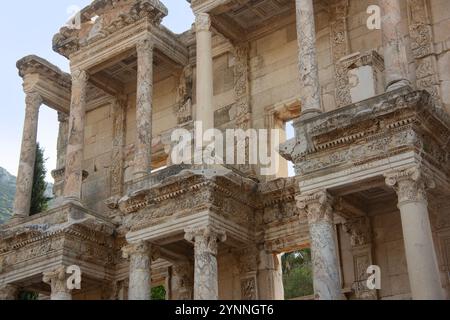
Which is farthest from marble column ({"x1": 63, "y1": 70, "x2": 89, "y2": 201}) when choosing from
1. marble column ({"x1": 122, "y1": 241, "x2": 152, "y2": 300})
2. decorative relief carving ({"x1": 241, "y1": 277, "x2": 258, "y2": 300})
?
decorative relief carving ({"x1": 241, "y1": 277, "x2": 258, "y2": 300})

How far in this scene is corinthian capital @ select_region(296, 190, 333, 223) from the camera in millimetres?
15352

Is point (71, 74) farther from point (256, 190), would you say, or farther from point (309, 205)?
point (309, 205)

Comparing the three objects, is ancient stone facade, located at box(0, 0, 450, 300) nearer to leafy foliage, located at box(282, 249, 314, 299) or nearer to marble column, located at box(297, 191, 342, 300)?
marble column, located at box(297, 191, 342, 300)

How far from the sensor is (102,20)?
22.1 m

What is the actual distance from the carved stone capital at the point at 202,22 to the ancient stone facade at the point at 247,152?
0.03 metres

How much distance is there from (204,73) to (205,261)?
5004 mm

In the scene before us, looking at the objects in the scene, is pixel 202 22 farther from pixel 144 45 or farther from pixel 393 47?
pixel 393 47

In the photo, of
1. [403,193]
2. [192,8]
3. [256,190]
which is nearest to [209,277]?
[256,190]

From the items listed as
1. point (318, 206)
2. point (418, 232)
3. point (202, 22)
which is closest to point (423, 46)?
point (318, 206)

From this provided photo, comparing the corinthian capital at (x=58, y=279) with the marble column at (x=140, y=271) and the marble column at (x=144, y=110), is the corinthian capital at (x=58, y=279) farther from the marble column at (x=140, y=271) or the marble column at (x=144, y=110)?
the marble column at (x=144, y=110)

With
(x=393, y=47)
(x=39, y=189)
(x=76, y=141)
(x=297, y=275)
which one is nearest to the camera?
(x=393, y=47)

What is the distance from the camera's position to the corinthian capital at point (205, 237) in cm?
1691

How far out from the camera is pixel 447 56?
56.8ft

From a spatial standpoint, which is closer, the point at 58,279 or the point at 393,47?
the point at 393,47
